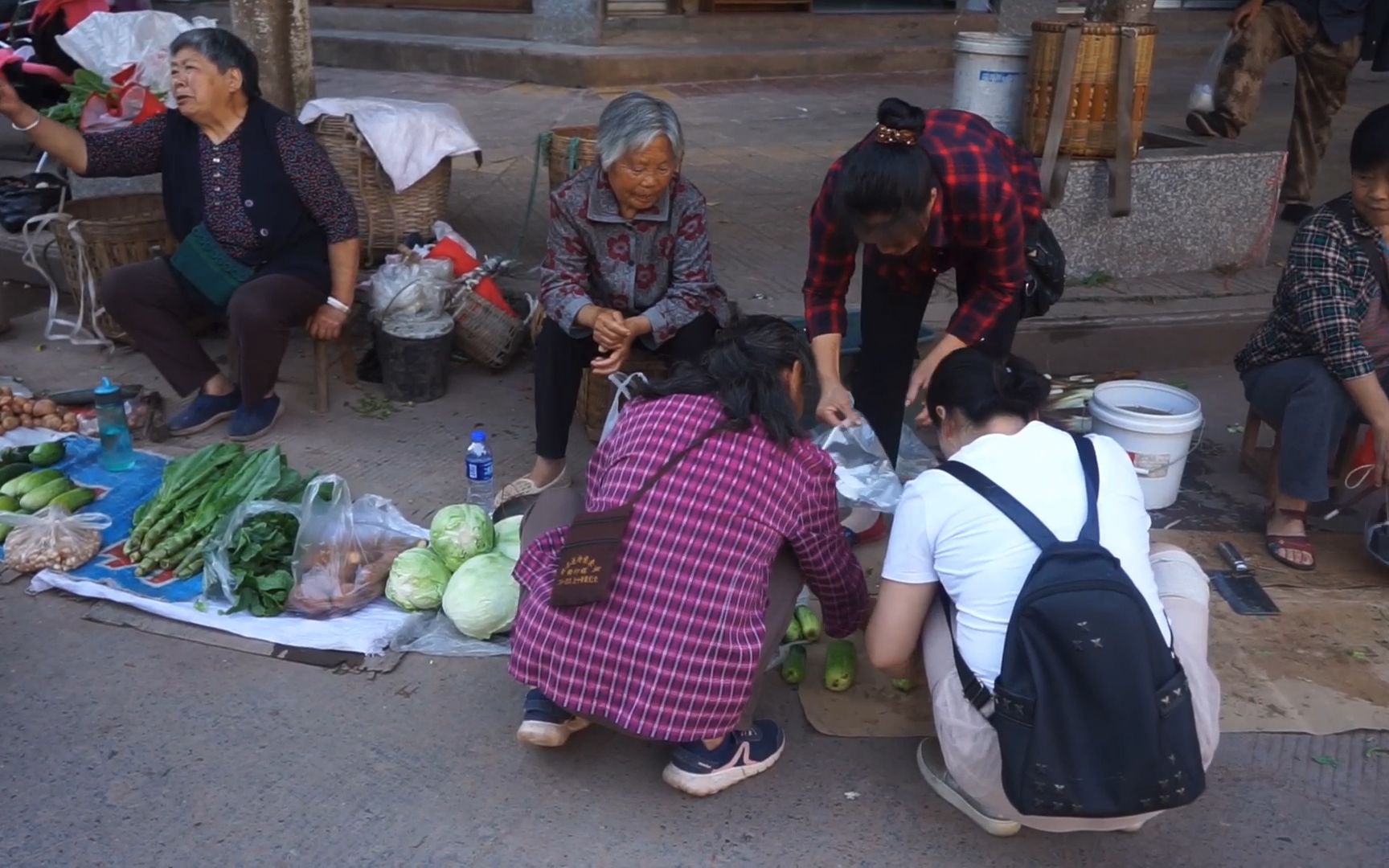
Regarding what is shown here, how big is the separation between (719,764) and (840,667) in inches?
20.6

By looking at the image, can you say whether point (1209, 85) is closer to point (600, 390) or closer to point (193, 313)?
point (600, 390)

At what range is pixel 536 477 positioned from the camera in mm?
4004

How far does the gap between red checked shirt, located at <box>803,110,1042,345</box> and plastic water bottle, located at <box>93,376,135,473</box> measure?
237cm

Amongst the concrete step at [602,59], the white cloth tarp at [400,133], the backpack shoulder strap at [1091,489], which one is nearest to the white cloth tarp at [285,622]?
the backpack shoulder strap at [1091,489]

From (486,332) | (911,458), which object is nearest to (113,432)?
(486,332)

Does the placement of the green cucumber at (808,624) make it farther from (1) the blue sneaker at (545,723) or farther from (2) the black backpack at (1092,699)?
(2) the black backpack at (1092,699)

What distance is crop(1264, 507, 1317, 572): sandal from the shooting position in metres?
3.71

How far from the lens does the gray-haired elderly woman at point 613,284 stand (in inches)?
148

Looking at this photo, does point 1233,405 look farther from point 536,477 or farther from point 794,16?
point 794,16

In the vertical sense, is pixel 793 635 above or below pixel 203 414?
below

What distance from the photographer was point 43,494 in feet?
12.3

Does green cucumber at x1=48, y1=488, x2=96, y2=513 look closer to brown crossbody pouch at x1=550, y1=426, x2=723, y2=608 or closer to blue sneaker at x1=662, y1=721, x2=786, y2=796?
brown crossbody pouch at x1=550, y1=426, x2=723, y2=608

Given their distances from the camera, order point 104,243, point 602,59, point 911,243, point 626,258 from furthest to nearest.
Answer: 1. point 602,59
2. point 104,243
3. point 626,258
4. point 911,243

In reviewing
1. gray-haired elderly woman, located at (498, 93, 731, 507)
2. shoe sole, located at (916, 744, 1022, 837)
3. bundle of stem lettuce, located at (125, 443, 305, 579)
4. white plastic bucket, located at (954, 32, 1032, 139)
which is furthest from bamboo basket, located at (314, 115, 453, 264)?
shoe sole, located at (916, 744, 1022, 837)
